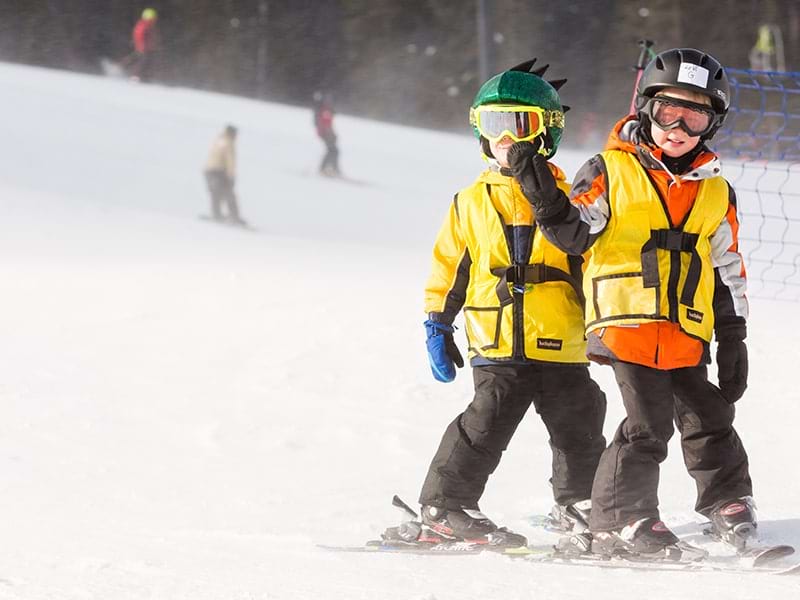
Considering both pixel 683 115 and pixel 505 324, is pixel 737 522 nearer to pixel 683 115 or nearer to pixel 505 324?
pixel 505 324

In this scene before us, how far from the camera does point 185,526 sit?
425cm

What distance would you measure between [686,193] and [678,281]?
9.4 inches

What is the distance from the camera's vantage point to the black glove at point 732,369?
3.69 meters

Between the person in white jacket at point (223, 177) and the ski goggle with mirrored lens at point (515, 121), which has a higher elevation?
the person in white jacket at point (223, 177)

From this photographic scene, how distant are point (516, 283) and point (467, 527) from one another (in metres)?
0.74

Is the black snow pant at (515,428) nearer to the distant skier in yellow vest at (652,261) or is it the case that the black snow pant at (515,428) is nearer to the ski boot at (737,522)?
the distant skier in yellow vest at (652,261)

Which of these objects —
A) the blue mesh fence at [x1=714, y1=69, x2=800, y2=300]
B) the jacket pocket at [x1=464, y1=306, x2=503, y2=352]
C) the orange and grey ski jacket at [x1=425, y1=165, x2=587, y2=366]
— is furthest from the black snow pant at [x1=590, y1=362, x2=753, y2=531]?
the blue mesh fence at [x1=714, y1=69, x2=800, y2=300]

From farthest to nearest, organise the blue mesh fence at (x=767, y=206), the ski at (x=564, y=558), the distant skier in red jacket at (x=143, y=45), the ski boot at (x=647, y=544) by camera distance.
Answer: the distant skier in red jacket at (x=143, y=45)
the blue mesh fence at (x=767, y=206)
the ski boot at (x=647, y=544)
the ski at (x=564, y=558)

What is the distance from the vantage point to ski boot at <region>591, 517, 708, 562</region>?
3525 millimetres

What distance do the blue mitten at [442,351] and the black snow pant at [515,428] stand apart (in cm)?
9

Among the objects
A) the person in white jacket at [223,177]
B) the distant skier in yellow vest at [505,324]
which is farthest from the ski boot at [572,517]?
the person in white jacket at [223,177]

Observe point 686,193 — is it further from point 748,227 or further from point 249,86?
point 249,86

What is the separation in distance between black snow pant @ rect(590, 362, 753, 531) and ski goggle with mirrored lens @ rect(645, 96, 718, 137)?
0.65 metres

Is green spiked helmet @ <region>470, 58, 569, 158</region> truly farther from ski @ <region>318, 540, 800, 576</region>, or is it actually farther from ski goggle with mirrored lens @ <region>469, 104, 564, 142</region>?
ski @ <region>318, 540, 800, 576</region>
